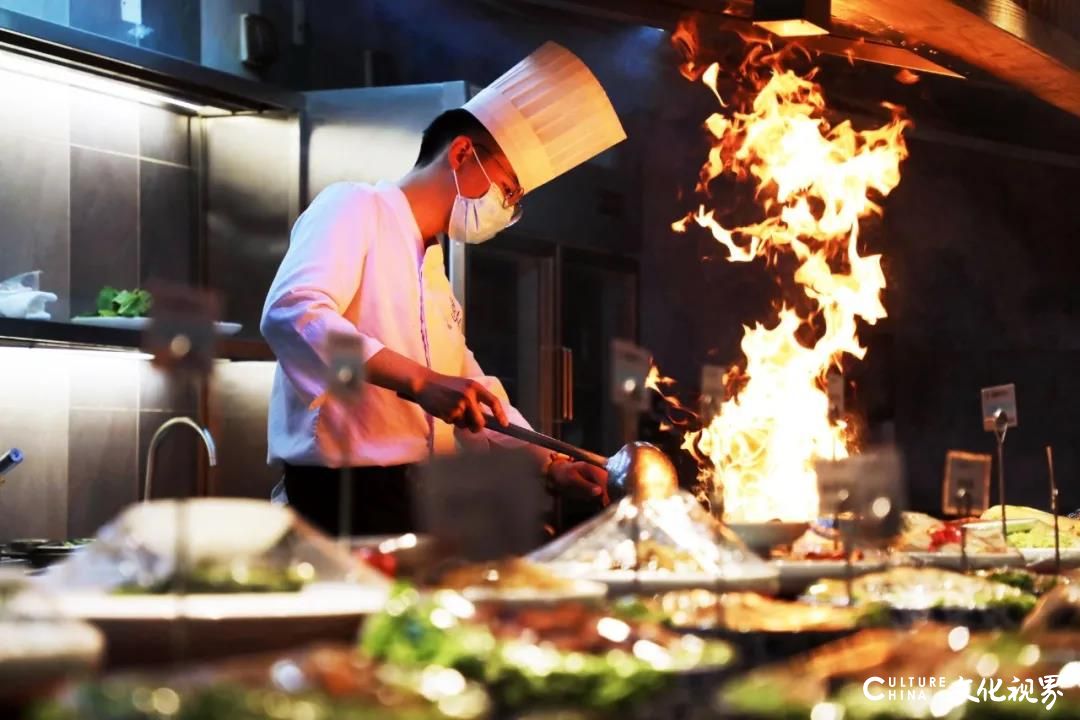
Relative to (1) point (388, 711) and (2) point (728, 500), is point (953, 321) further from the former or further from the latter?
(1) point (388, 711)

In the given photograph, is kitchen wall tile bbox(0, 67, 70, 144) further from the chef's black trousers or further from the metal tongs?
Result: the metal tongs

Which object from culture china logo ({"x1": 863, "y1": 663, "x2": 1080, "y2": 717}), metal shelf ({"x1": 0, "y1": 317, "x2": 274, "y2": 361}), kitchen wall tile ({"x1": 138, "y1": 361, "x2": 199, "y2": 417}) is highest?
metal shelf ({"x1": 0, "y1": 317, "x2": 274, "y2": 361})

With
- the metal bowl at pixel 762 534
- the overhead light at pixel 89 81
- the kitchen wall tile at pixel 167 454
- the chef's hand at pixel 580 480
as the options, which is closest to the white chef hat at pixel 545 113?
the chef's hand at pixel 580 480

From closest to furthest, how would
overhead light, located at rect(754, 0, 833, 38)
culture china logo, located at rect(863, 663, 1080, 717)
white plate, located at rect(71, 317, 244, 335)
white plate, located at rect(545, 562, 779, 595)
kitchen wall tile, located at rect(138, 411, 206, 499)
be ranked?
culture china logo, located at rect(863, 663, 1080, 717)
white plate, located at rect(545, 562, 779, 595)
overhead light, located at rect(754, 0, 833, 38)
white plate, located at rect(71, 317, 244, 335)
kitchen wall tile, located at rect(138, 411, 206, 499)

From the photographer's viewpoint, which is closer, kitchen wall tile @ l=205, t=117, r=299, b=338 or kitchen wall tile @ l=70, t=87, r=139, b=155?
kitchen wall tile @ l=70, t=87, r=139, b=155

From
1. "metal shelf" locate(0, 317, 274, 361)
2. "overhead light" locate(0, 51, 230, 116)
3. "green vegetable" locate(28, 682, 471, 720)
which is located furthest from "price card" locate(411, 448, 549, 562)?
"overhead light" locate(0, 51, 230, 116)

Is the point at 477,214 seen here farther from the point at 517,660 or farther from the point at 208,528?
the point at 517,660

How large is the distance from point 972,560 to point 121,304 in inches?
112

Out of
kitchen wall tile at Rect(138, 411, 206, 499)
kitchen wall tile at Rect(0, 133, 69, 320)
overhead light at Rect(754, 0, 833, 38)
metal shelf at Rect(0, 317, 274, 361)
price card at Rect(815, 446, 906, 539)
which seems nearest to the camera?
price card at Rect(815, 446, 906, 539)

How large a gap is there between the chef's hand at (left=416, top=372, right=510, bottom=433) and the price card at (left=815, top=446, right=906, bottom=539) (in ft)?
3.09

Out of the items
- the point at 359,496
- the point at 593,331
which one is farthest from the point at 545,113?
the point at 593,331

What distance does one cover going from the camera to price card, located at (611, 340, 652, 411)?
2.24 m

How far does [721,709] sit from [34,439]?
4044 mm

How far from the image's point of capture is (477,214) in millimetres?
3775
